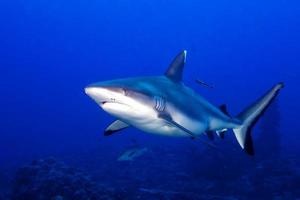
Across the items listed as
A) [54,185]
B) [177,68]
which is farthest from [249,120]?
[54,185]

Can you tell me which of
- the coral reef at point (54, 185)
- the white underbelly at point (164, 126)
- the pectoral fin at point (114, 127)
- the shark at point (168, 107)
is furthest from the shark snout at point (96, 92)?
the coral reef at point (54, 185)

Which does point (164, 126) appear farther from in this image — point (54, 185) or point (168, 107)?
point (54, 185)

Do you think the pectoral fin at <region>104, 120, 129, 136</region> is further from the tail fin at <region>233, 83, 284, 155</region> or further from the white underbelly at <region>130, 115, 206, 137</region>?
the tail fin at <region>233, 83, 284, 155</region>

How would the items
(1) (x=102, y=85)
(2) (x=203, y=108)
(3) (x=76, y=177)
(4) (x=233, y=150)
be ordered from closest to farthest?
(1) (x=102, y=85) < (2) (x=203, y=108) < (3) (x=76, y=177) < (4) (x=233, y=150)

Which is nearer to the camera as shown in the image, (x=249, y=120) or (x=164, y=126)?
(x=164, y=126)

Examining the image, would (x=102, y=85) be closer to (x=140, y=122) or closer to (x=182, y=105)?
(x=140, y=122)

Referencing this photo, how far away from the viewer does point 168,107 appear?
17.6 feet

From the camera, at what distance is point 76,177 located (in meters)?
9.74

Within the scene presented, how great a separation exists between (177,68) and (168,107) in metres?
1.31

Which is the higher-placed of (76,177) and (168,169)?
(168,169)

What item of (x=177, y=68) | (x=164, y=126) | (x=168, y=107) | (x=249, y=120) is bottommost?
(x=164, y=126)

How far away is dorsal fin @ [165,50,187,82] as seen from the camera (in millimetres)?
6343

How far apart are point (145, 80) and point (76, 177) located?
5.33 metres

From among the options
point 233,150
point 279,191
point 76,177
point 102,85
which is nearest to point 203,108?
point 102,85
